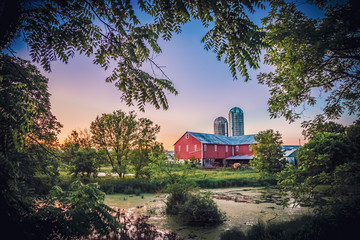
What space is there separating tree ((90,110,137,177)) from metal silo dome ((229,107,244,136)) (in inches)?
1510

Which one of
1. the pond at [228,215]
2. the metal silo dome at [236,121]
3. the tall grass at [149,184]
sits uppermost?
the metal silo dome at [236,121]

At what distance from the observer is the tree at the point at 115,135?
1914 cm

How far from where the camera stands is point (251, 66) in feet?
6.84

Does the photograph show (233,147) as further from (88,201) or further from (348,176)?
(88,201)

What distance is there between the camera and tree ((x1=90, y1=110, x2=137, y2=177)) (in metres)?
19.1

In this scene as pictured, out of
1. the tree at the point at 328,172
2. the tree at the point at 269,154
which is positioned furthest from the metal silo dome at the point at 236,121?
the tree at the point at 328,172

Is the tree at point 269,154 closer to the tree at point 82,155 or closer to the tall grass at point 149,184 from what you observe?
the tall grass at point 149,184

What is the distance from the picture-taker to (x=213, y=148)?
119 feet

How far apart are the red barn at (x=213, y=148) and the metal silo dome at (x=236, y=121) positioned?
1162cm

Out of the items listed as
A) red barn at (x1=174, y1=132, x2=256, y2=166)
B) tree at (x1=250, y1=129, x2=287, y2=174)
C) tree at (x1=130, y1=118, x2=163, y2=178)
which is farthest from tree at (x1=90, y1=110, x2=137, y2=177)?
red barn at (x1=174, y1=132, x2=256, y2=166)

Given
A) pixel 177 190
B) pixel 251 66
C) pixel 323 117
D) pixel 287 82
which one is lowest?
pixel 177 190

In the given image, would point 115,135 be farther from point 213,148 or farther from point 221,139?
point 221,139

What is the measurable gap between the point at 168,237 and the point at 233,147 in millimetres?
35072

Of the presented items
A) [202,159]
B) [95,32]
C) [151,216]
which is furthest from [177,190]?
[202,159]
